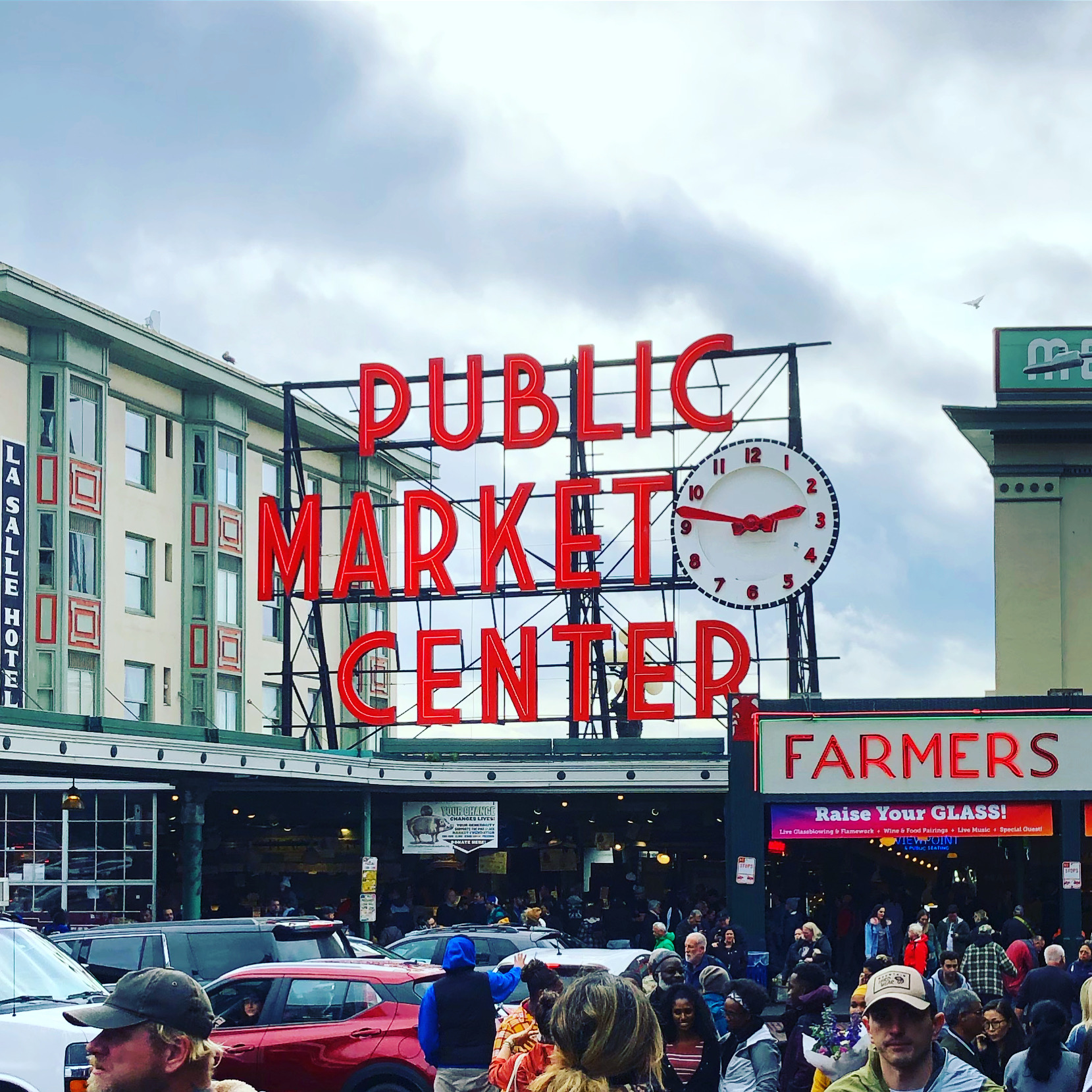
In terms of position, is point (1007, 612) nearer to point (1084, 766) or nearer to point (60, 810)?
point (1084, 766)

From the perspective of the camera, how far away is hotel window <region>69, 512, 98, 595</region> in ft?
143

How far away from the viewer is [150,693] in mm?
47000

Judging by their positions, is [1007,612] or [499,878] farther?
[499,878]

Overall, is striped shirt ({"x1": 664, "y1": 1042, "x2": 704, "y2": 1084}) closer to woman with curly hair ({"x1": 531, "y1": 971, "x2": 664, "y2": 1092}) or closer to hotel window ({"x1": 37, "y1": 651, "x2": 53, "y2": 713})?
woman with curly hair ({"x1": 531, "y1": 971, "x2": 664, "y2": 1092})

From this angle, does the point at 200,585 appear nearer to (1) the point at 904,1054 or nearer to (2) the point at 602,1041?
(1) the point at 904,1054

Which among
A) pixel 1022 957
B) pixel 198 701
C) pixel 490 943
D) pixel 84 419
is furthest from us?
pixel 198 701

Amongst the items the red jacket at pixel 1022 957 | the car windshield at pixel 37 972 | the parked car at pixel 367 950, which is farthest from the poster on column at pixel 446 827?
the car windshield at pixel 37 972

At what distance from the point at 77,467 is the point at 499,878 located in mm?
14569

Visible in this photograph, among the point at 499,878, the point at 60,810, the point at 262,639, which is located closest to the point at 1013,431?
the point at 499,878

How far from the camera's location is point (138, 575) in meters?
46.9

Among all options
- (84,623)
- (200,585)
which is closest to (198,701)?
(200,585)

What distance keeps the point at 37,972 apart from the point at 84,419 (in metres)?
32.0

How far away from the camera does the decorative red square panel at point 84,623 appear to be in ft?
141

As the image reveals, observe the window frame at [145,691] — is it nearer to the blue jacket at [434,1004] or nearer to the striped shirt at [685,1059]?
the blue jacket at [434,1004]
